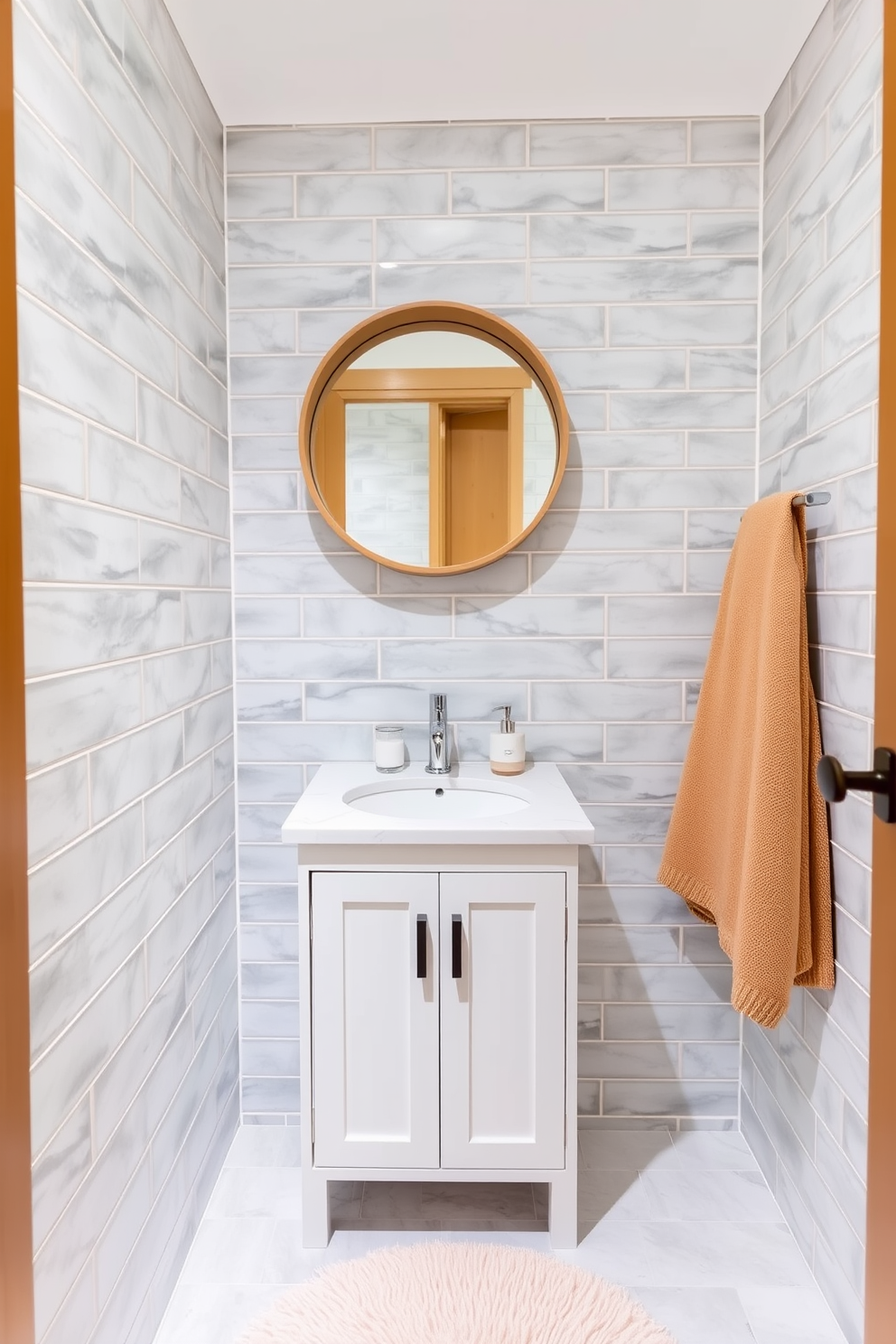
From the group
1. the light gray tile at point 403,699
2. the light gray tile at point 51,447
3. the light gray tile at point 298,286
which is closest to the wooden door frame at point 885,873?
the light gray tile at point 51,447

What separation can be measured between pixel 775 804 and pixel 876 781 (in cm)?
63

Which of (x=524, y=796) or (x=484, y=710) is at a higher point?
(x=484, y=710)

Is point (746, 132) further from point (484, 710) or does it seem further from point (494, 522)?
point (484, 710)

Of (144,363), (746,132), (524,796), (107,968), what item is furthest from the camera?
(746,132)

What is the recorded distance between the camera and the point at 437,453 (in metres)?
1.83

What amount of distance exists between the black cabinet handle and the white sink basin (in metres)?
0.30

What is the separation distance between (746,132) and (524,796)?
58.8 inches

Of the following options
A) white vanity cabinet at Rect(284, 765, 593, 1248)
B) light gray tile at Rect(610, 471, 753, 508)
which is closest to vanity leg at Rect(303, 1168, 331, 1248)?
white vanity cabinet at Rect(284, 765, 593, 1248)

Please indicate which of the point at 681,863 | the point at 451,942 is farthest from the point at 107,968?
the point at 681,863

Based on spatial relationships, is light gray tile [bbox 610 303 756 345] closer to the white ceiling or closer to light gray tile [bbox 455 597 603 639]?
the white ceiling

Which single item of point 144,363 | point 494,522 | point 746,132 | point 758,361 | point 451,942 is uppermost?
point 746,132

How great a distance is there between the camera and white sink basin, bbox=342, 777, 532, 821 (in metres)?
1.75

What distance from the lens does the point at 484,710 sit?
190 cm

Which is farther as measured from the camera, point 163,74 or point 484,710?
point 484,710
